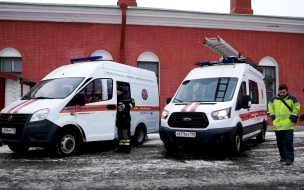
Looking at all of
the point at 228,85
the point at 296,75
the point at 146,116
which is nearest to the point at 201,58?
the point at 296,75

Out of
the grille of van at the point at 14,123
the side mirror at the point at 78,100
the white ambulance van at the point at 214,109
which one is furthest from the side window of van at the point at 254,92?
the grille of van at the point at 14,123

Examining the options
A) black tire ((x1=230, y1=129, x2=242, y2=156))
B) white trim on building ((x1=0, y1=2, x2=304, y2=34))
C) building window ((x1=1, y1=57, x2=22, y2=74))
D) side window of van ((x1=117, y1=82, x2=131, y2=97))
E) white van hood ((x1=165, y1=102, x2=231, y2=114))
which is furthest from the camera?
building window ((x1=1, y1=57, x2=22, y2=74))

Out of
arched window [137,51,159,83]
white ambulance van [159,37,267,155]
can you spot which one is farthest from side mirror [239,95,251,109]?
arched window [137,51,159,83]

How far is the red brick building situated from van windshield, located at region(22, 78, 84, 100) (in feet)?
19.7

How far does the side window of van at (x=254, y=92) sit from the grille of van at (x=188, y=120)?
2.29 metres

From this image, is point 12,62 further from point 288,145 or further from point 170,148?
point 288,145

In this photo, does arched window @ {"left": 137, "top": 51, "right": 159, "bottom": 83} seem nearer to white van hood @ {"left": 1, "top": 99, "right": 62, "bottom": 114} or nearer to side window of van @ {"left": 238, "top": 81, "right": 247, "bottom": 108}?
side window of van @ {"left": 238, "top": 81, "right": 247, "bottom": 108}

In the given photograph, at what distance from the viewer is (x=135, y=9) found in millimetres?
14219

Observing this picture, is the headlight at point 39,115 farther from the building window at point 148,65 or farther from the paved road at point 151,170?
the building window at point 148,65

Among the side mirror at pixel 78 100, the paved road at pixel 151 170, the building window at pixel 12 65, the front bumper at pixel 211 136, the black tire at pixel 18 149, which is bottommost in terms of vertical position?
the paved road at pixel 151 170

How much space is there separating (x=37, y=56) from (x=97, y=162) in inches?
338

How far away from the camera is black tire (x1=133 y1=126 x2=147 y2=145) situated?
9602mm

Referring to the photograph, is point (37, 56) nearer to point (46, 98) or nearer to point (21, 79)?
point (21, 79)

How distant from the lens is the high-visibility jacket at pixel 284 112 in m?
6.50
